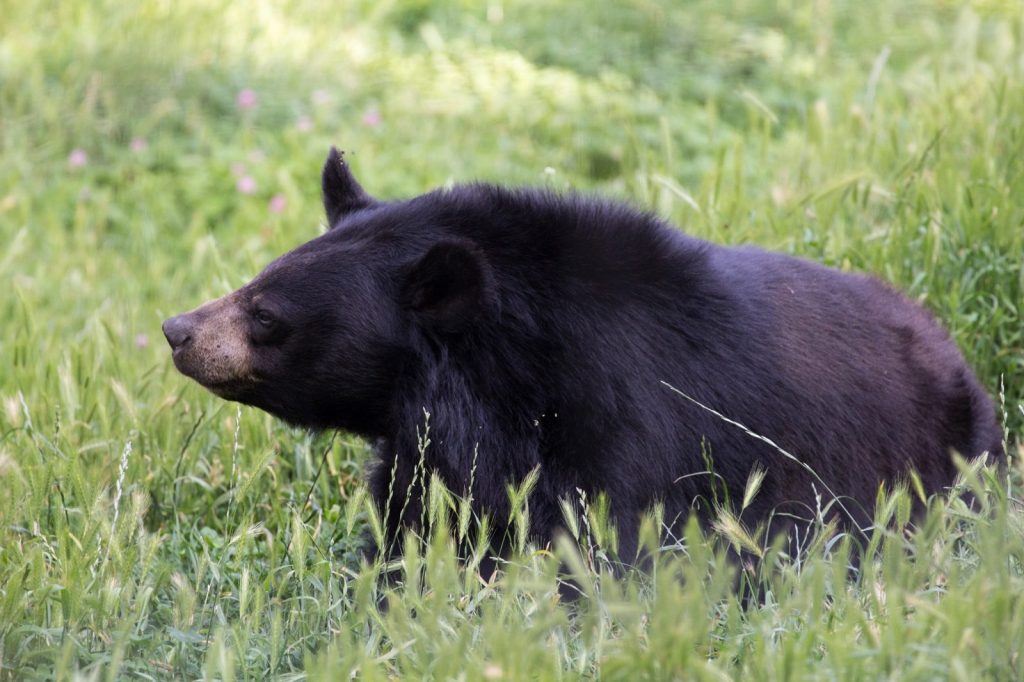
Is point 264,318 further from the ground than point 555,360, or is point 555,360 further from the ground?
point 264,318

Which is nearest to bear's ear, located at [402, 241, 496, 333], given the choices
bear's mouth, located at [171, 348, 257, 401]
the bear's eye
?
the bear's eye

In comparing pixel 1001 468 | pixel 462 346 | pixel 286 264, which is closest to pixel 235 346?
pixel 286 264

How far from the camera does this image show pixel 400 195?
743 centimetres

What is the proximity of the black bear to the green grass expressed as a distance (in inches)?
7.3

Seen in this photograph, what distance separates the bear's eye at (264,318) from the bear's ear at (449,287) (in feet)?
1.17

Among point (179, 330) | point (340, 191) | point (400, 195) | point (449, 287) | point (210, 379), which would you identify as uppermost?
point (340, 191)

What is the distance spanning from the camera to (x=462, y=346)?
127 inches

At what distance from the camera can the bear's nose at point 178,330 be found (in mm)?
3369

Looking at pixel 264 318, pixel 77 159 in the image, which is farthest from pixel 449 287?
pixel 77 159

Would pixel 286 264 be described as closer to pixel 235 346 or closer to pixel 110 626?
pixel 235 346

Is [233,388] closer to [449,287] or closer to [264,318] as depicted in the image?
[264,318]

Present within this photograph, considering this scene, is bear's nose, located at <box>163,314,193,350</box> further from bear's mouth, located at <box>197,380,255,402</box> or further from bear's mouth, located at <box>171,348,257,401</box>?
bear's mouth, located at <box>197,380,255,402</box>

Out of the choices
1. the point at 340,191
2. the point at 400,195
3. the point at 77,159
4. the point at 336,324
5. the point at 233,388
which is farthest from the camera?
the point at 77,159

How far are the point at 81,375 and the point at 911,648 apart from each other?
10.7ft
